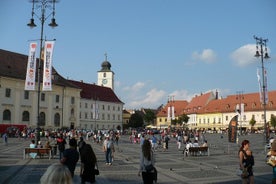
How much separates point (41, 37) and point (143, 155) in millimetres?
15560

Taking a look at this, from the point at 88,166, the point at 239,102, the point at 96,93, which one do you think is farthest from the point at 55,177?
the point at 239,102

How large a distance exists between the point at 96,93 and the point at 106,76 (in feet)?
59.0

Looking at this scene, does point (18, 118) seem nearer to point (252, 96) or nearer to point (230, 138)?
point (230, 138)

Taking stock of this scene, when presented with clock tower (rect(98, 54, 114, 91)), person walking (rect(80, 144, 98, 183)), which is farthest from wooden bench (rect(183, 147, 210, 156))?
clock tower (rect(98, 54, 114, 91))

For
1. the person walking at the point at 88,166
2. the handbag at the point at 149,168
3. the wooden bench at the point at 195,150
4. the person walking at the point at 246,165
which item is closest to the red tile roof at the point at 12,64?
the wooden bench at the point at 195,150

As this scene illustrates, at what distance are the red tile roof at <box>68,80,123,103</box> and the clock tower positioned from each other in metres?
7.54

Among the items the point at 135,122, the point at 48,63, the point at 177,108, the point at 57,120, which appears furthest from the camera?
the point at 177,108

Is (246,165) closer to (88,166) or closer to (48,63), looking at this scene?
(88,166)

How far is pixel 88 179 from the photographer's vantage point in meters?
9.19

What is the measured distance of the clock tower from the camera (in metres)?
116

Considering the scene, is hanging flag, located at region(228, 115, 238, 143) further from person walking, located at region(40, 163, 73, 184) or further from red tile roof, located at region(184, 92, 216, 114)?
red tile roof, located at region(184, 92, 216, 114)

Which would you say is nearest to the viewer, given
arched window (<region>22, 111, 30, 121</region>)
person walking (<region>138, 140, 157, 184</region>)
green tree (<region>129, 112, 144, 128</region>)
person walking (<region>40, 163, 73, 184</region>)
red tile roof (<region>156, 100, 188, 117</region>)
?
person walking (<region>40, 163, 73, 184</region>)

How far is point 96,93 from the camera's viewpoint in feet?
330

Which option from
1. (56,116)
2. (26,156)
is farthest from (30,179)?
(56,116)
